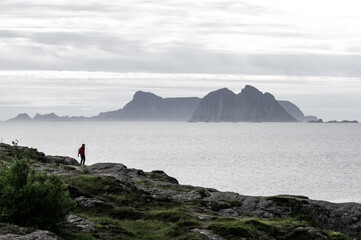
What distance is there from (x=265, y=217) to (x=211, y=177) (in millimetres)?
71028

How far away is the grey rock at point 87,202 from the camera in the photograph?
29391mm

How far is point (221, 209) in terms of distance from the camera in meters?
33.0

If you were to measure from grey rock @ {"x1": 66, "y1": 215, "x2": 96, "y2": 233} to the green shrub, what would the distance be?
1613 mm

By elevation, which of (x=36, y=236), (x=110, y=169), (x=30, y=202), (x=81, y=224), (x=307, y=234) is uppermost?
(x=30, y=202)

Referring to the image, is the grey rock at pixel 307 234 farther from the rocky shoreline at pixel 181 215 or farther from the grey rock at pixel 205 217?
the grey rock at pixel 205 217

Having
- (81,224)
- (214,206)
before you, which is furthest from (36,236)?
(214,206)

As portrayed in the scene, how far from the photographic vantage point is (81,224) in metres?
24.1

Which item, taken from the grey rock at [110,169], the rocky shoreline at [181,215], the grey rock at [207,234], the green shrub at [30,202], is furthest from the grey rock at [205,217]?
the grey rock at [110,169]

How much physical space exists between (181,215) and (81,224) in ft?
21.4

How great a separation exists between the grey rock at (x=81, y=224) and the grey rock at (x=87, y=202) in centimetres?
414

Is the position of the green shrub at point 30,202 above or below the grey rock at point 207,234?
above

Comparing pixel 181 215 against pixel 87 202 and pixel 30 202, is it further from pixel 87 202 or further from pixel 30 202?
pixel 30 202

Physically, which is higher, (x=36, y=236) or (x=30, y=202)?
(x=30, y=202)

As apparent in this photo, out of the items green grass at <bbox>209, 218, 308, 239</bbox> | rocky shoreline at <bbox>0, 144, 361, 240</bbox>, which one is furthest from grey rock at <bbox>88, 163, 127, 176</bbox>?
green grass at <bbox>209, 218, 308, 239</bbox>
